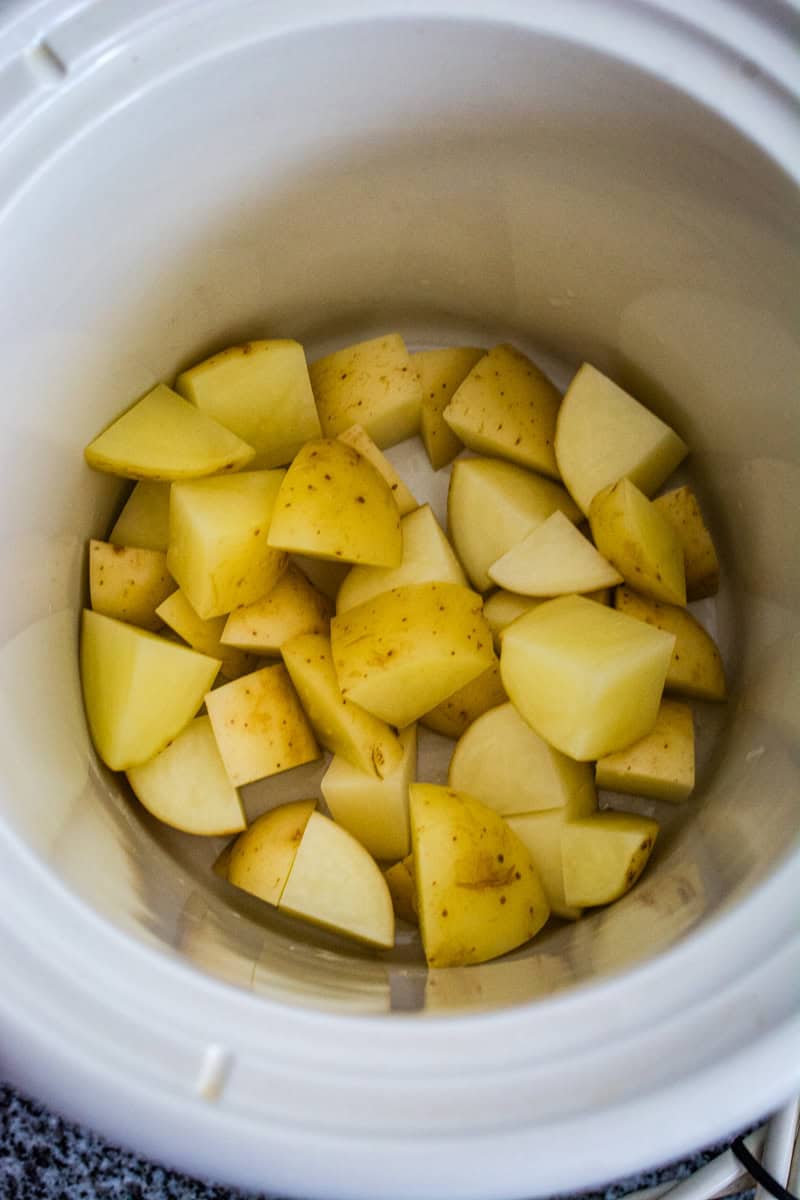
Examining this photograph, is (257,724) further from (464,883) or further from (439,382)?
(439,382)

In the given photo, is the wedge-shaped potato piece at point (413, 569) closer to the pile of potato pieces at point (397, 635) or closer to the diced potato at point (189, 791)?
the pile of potato pieces at point (397, 635)

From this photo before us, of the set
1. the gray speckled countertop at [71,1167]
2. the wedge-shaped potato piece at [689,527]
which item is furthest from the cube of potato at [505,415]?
the gray speckled countertop at [71,1167]

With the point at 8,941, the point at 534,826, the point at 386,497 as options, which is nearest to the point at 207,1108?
the point at 8,941

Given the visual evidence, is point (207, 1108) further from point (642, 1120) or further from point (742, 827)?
point (742, 827)

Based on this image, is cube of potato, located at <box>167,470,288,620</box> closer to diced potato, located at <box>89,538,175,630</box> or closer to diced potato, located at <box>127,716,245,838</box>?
diced potato, located at <box>89,538,175,630</box>

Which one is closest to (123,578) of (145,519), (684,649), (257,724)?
(145,519)

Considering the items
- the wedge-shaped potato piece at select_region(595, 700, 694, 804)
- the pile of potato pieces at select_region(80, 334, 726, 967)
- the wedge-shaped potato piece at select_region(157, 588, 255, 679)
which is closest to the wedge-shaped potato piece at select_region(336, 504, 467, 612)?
the pile of potato pieces at select_region(80, 334, 726, 967)
